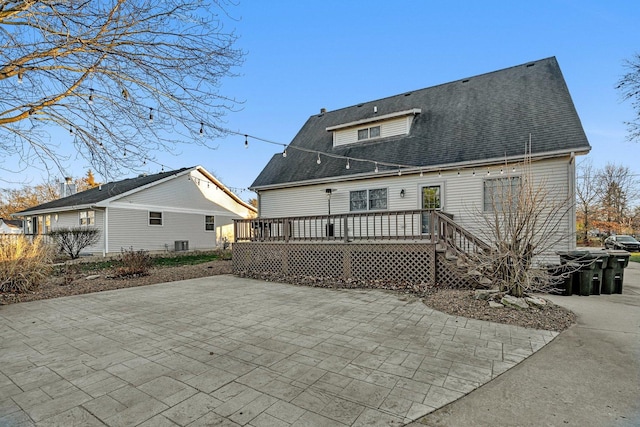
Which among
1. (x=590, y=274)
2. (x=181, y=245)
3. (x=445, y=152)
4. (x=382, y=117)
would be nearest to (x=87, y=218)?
(x=181, y=245)

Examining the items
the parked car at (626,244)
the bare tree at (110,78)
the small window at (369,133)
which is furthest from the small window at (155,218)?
the parked car at (626,244)

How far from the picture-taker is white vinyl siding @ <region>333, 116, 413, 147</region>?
1134 centimetres

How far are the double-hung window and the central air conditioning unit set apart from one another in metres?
11.7

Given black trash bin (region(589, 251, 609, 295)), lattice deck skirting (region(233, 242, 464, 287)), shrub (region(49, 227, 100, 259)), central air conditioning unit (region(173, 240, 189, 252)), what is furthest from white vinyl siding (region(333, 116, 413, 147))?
shrub (region(49, 227, 100, 259))

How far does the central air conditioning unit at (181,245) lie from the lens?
1781 cm

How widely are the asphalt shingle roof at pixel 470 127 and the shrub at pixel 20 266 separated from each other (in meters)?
7.48

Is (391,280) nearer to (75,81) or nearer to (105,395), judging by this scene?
(105,395)

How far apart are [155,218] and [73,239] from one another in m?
3.80

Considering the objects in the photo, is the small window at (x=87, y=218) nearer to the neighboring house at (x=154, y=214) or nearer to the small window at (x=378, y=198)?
the neighboring house at (x=154, y=214)

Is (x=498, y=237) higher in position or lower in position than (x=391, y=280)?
higher

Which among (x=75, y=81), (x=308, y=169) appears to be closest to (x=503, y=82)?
(x=308, y=169)

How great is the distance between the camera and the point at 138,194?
16344 mm

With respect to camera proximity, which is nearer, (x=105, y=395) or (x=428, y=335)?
(x=105, y=395)

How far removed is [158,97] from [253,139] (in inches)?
114
